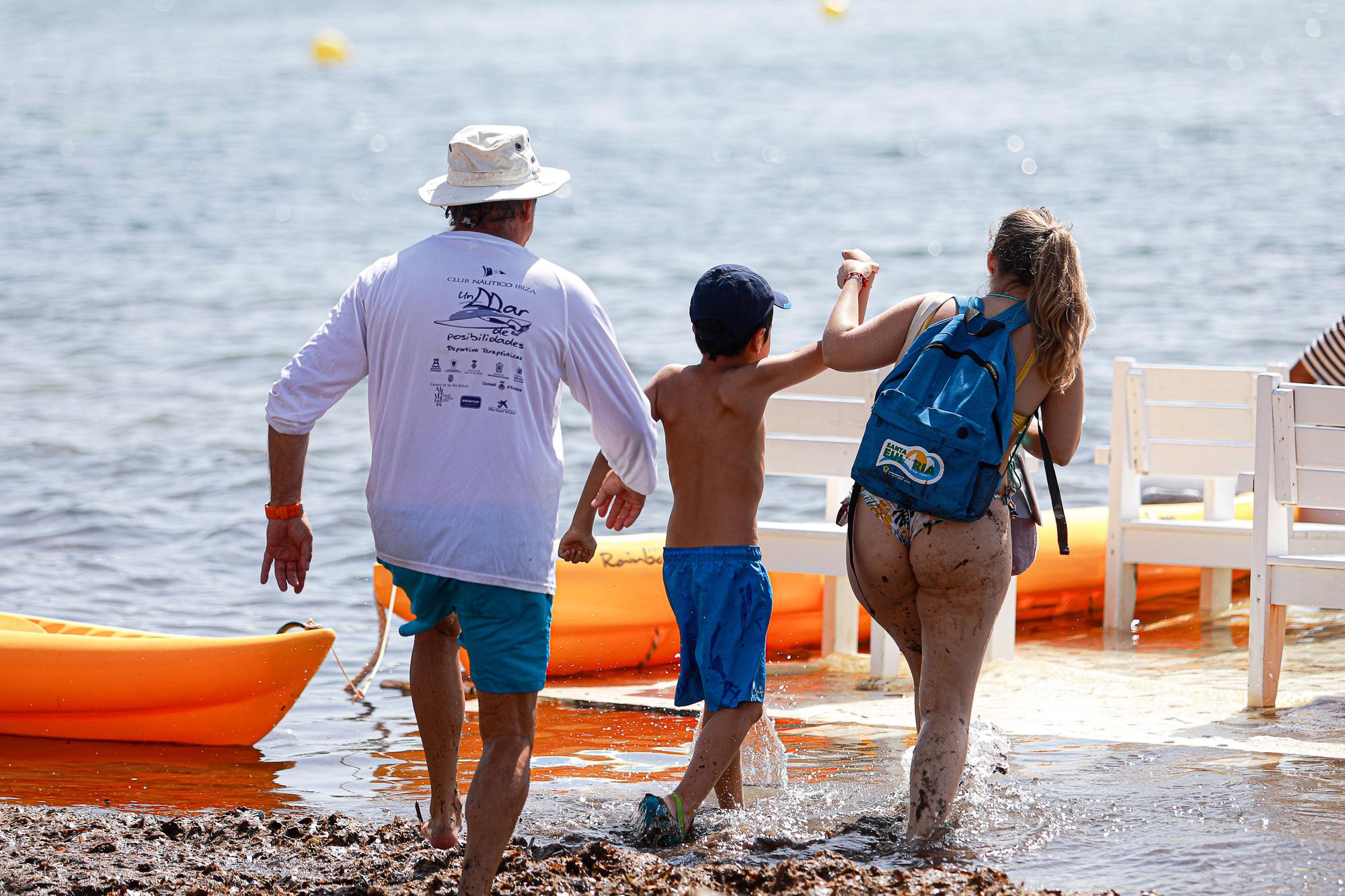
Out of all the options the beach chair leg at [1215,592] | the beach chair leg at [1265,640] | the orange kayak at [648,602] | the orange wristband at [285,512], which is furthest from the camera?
the beach chair leg at [1215,592]

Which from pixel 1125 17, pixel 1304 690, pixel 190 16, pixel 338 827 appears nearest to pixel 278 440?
pixel 338 827

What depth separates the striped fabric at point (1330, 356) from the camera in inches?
268

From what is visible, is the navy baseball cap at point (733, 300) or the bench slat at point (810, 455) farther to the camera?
the bench slat at point (810, 455)

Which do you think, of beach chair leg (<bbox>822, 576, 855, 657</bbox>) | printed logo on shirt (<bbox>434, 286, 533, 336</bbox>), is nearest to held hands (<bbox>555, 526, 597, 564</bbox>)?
printed logo on shirt (<bbox>434, 286, 533, 336</bbox>)

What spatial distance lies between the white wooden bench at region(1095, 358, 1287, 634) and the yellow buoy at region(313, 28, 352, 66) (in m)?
42.8

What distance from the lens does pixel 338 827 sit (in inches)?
168

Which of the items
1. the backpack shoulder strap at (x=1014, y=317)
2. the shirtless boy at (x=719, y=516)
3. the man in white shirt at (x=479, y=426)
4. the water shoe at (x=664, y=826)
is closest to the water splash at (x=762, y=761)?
the shirtless boy at (x=719, y=516)

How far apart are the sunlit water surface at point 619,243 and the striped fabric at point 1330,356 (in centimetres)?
153

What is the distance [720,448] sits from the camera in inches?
161

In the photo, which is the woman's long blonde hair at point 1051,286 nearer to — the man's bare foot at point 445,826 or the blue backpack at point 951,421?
the blue backpack at point 951,421

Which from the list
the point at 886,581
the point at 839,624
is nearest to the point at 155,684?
the point at 839,624

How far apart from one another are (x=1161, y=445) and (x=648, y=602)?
2.40 metres

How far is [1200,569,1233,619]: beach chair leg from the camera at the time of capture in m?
7.35

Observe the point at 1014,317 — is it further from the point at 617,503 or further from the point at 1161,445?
the point at 1161,445
